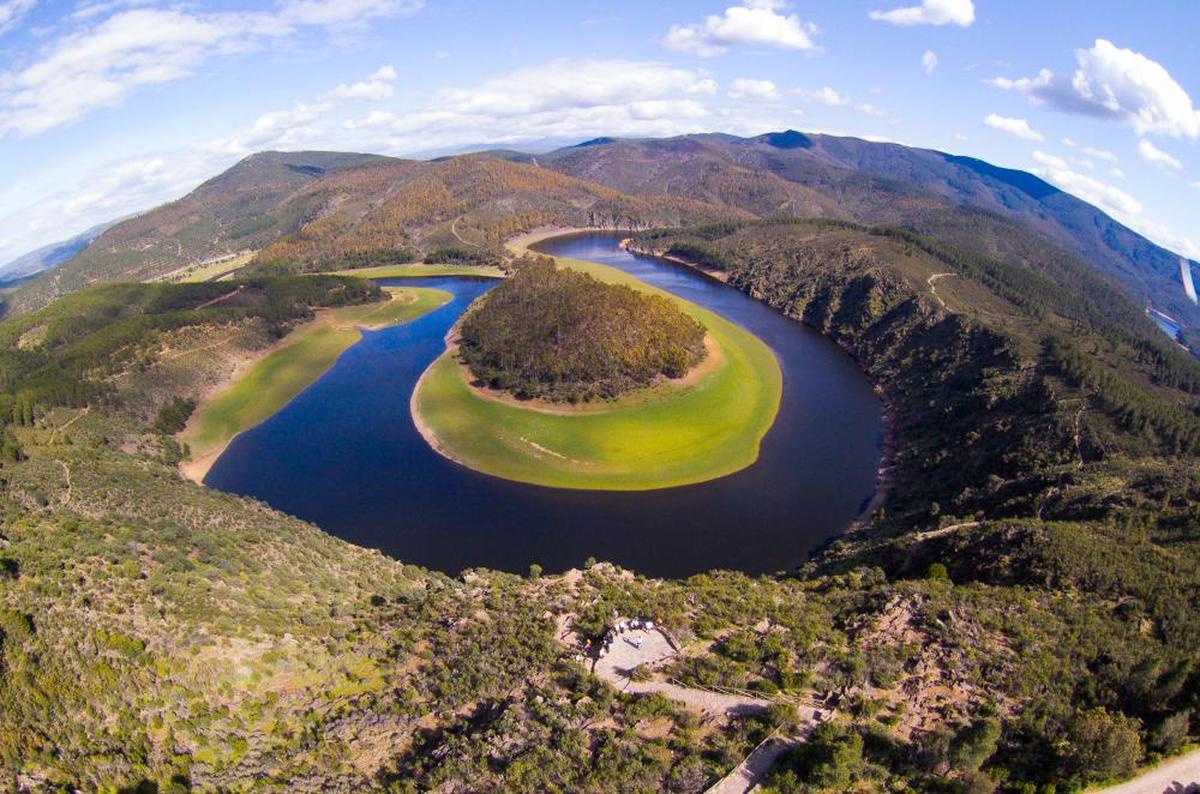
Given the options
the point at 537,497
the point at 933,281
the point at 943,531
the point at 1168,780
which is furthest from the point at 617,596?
the point at 933,281

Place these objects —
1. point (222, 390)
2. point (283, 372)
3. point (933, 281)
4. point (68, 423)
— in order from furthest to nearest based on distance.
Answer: point (933, 281)
point (283, 372)
point (222, 390)
point (68, 423)

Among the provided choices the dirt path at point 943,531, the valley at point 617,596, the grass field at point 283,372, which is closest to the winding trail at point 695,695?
the valley at point 617,596

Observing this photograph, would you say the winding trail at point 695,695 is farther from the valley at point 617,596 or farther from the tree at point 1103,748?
the tree at point 1103,748

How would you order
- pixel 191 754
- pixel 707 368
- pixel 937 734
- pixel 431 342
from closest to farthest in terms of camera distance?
1. pixel 937 734
2. pixel 191 754
3. pixel 707 368
4. pixel 431 342

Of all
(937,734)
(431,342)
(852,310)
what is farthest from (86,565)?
(852,310)

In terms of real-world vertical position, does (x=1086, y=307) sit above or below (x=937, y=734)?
above

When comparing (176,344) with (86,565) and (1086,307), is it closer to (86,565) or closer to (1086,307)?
(86,565)

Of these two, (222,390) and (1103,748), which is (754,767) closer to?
(1103,748)
